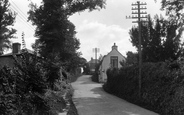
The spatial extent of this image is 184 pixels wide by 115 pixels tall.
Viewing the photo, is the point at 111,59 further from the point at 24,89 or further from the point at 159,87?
the point at 24,89

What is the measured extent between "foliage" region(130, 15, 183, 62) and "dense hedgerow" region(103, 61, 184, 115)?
8.74 feet

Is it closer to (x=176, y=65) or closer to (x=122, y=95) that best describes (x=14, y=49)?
(x=122, y=95)

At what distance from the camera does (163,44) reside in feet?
61.6

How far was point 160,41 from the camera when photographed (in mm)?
19297

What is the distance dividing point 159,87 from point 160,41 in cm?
789

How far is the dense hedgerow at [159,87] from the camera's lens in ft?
33.9

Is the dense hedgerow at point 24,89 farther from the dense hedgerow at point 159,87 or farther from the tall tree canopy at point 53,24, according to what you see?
the tall tree canopy at point 53,24

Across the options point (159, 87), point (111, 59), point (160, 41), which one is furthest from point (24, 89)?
point (111, 59)

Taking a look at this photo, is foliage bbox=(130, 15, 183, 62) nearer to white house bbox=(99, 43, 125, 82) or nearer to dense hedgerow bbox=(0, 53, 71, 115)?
dense hedgerow bbox=(0, 53, 71, 115)

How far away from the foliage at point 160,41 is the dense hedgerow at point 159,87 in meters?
2.66

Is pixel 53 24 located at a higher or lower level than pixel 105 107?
higher

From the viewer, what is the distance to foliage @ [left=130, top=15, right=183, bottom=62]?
1820 centimetres

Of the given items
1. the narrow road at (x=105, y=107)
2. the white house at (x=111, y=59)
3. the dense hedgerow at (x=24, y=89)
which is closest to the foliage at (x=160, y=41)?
the narrow road at (x=105, y=107)

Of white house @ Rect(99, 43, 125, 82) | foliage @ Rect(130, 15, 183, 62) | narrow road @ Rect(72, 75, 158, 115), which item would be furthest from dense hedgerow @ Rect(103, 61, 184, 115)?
white house @ Rect(99, 43, 125, 82)
